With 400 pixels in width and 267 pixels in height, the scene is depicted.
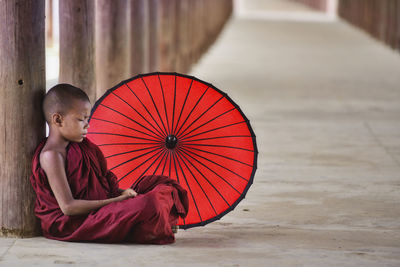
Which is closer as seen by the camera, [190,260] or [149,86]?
[190,260]

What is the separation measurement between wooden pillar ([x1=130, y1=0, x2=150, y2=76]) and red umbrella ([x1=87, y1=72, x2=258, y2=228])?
15.5 feet

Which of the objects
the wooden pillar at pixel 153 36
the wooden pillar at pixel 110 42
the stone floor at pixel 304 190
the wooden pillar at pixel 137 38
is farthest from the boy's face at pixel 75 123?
the wooden pillar at pixel 153 36

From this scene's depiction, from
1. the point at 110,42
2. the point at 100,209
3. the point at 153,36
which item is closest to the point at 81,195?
the point at 100,209

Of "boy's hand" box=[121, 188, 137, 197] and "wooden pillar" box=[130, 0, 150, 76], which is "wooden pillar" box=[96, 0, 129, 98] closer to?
"wooden pillar" box=[130, 0, 150, 76]

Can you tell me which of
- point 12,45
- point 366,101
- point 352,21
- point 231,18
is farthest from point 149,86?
point 231,18

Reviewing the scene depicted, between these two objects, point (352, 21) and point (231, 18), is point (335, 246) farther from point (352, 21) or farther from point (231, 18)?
point (231, 18)

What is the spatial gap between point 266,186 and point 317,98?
629 cm

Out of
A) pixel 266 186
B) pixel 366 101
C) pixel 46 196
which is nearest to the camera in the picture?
pixel 46 196

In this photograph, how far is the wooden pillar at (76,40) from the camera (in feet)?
17.9

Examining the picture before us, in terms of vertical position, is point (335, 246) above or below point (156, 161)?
below

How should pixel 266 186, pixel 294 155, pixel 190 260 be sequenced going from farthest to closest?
1. pixel 294 155
2. pixel 266 186
3. pixel 190 260

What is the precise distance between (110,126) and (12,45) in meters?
0.66

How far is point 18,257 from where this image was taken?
409 centimetres

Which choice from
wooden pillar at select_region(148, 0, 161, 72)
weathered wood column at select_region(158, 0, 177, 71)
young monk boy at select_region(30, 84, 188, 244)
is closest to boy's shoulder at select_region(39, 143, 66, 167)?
young monk boy at select_region(30, 84, 188, 244)
